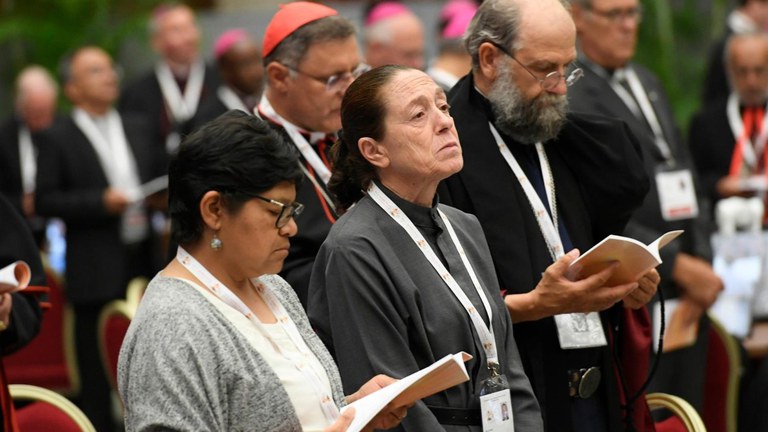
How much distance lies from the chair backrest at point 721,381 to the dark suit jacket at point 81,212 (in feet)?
12.2

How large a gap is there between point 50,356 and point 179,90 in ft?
8.37

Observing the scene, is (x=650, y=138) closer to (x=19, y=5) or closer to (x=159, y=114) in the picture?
(x=159, y=114)

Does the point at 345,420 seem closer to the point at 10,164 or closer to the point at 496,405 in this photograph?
the point at 496,405

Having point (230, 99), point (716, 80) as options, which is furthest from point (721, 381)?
point (230, 99)

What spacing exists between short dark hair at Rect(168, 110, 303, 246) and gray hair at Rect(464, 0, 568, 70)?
3.94ft

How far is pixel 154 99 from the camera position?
9312 millimetres

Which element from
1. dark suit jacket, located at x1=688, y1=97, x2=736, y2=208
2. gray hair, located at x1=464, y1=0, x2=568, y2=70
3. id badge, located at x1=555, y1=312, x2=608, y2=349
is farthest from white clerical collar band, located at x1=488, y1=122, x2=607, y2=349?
dark suit jacket, located at x1=688, y1=97, x2=736, y2=208

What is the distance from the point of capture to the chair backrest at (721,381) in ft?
17.4

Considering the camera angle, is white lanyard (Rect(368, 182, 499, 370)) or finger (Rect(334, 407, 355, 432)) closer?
finger (Rect(334, 407, 355, 432))

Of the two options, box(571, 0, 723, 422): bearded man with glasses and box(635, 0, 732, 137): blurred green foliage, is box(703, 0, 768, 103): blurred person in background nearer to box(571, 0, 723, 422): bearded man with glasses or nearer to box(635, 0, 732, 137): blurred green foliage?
box(635, 0, 732, 137): blurred green foliage

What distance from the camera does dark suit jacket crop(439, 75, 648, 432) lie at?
3.99m

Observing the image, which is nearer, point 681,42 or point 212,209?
point 212,209

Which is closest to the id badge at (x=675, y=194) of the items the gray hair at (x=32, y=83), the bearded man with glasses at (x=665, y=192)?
the bearded man with glasses at (x=665, y=192)

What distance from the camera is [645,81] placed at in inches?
229
